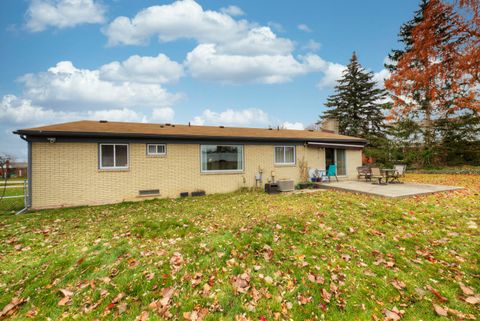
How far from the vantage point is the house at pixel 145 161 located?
902 cm

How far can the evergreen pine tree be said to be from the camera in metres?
28.3

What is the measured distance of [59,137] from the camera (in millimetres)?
9086

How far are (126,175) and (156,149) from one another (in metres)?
1.80

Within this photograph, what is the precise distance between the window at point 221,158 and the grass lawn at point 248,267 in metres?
5.19

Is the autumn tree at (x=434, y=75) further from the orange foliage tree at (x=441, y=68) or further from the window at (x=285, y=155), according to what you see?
the window at (x=285, y=155)

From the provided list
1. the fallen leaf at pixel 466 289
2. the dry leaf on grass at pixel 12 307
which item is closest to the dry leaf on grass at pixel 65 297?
the dry leaf on grass at pixel 12 307

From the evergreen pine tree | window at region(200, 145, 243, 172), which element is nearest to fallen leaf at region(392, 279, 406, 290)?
window at region(200, 145, 243, 172)

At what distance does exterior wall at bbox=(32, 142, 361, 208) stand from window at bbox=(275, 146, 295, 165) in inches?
15.5

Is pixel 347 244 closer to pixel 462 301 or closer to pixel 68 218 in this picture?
pixel 462 301

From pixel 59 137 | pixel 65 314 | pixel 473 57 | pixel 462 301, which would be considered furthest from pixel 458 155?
pixel 59 137

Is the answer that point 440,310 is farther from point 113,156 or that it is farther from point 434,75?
point 434,75

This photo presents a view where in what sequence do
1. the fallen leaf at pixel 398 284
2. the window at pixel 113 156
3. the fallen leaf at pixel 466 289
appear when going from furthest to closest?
1. the window at pixel 113 156
2. the fallen leaf at pixel 398 284
3. the fallen leaf at pixel 466 289

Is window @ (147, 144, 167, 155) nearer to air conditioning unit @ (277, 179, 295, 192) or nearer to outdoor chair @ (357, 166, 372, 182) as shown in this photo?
air conditioning unit @ (277, 179, 295, 192)

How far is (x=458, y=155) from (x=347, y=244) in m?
23.6
